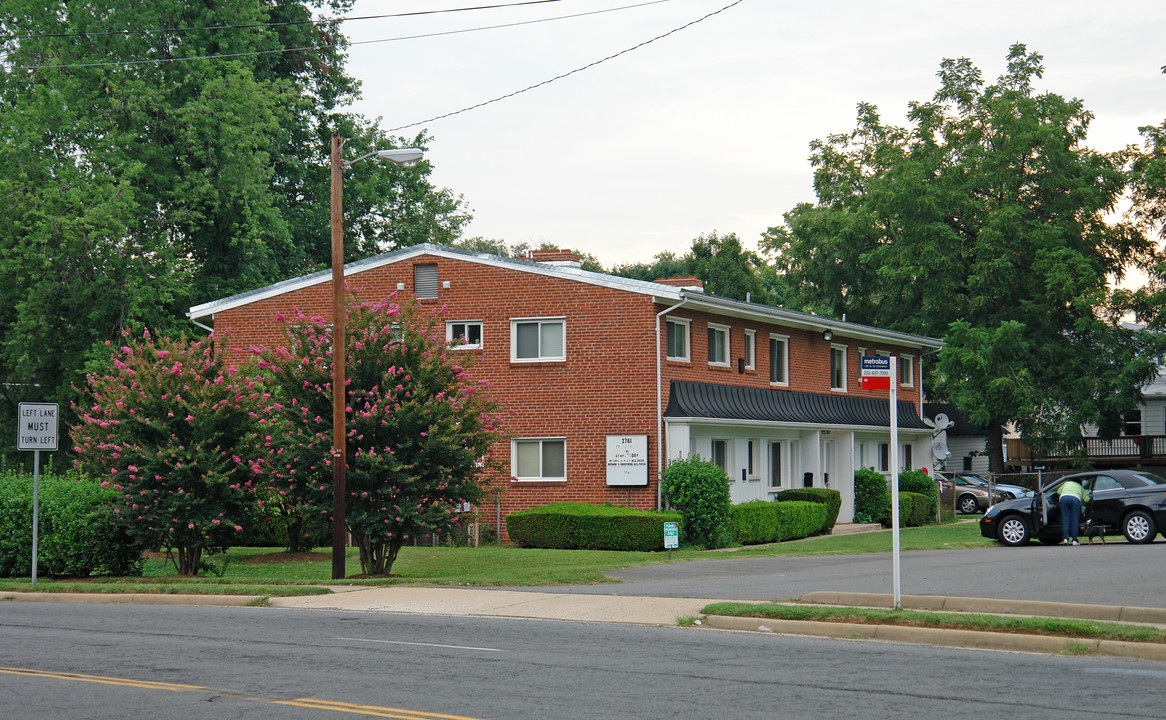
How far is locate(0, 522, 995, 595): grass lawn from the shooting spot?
20625 millimetres

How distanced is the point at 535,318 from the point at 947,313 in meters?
28.9

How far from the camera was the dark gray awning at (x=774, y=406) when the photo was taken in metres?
31.8

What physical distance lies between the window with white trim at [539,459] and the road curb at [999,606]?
15.8m

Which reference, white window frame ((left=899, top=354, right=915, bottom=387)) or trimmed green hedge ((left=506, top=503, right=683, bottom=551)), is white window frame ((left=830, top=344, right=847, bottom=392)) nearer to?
white window frame ((left=899, top=354, right=915, bottom=387))

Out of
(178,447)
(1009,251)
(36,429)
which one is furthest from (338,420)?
(1009,251)

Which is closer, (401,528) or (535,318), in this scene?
(401,528)

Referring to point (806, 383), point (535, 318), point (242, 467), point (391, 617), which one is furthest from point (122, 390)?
point (806, 383)

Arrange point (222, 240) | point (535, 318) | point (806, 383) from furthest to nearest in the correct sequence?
point (222, 240) → point (806, 383) → point (535, 318)

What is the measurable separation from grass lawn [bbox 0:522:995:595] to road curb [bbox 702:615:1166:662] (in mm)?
6143

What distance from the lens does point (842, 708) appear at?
935 cm

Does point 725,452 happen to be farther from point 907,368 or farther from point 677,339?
point 907,368

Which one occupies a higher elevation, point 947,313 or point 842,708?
point 947,313

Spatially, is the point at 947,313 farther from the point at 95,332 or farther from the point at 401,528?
the point at 401,528

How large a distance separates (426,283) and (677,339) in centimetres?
699
